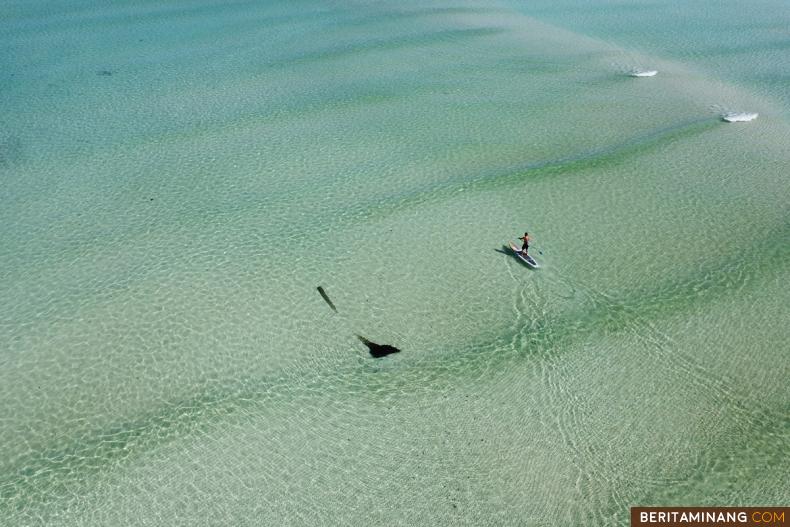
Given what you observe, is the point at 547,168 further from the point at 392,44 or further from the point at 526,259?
the point at 392,44

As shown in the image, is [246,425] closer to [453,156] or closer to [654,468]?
[654,468]

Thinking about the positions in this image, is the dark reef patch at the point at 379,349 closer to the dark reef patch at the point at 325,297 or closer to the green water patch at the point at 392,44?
the dark reef patch at the point at 325,297

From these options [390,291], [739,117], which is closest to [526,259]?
[390,291]

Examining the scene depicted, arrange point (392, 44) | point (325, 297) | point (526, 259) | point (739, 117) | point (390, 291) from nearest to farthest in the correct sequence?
1. point (325, 297)
2. point (390, 291)
3. point (526, 259)
4. point (739, 117)
5. point (392, 44)

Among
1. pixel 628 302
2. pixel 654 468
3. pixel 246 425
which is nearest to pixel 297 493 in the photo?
pixel 246 425

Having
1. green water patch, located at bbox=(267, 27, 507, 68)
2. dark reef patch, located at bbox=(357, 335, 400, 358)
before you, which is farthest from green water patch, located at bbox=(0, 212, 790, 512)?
green water patch, located at bbox=(267, 27, 507, 68)

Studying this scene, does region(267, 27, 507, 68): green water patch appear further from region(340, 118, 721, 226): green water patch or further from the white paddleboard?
the white paddleboard
